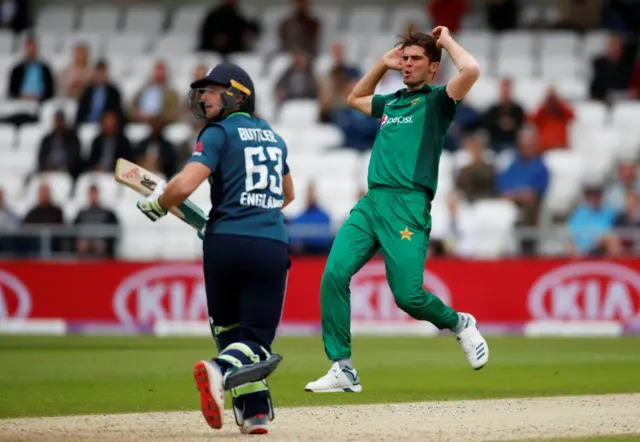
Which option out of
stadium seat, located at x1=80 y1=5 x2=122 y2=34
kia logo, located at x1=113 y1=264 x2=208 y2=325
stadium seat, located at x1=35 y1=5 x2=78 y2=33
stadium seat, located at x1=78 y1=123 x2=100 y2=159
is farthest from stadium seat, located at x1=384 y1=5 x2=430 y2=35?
kia logo, located at x1=113 y1=264 x2=208 y2=325

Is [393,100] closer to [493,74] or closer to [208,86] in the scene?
[208,86]

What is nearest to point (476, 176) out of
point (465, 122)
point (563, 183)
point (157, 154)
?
point (563, 183)

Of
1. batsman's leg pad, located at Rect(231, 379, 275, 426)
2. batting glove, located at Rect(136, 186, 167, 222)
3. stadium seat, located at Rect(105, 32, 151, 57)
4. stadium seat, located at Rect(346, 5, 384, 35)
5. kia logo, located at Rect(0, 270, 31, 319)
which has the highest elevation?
stadium seat, located at Rect(346, 5, 384, 35)

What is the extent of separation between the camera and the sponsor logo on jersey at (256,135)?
723 centimetres

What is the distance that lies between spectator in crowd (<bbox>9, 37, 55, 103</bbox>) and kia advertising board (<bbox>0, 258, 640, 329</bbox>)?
518 cm

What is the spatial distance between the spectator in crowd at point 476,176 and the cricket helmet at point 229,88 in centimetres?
1143

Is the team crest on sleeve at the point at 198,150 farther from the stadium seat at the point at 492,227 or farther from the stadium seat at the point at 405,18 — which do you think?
the stadium seat at the point at 405,18

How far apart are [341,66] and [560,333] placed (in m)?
5.84

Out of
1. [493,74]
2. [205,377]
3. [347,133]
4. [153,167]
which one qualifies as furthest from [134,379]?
[493,74]

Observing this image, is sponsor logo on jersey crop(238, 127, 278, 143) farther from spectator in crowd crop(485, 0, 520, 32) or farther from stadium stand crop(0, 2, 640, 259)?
spectator in crowd crop(485, 0, 520, 32)

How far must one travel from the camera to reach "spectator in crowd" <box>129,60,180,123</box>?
2081 cm

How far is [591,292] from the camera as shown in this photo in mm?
17219

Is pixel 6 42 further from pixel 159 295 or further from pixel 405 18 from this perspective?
pixel 159 295

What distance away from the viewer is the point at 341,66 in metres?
20.4
